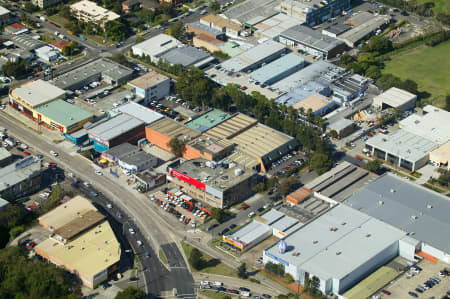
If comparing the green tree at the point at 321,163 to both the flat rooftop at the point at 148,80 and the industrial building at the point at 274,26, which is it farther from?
the industrial building at the point at 274,26

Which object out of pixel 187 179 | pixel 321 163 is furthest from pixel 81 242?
pixel 321 163

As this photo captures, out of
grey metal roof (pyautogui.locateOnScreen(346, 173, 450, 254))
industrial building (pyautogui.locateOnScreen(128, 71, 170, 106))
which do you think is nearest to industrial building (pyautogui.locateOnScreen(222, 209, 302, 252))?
grey metal roof (pyautogui.locateOnScreen(346, 173, 450, 254))

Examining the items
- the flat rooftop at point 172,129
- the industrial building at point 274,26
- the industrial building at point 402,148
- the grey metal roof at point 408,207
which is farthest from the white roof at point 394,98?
the flat rooftop at point 172,129

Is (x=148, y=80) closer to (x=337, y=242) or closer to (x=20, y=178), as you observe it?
(x=20, y=178)

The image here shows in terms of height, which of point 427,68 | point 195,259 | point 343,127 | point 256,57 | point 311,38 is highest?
point 311,38

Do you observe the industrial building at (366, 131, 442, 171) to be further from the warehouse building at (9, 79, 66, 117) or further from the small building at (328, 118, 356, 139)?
the warehouse building at (9, 79, 66, 117)

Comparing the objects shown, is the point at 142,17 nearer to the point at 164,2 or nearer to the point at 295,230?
the point at 164,2

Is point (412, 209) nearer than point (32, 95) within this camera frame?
Yes
